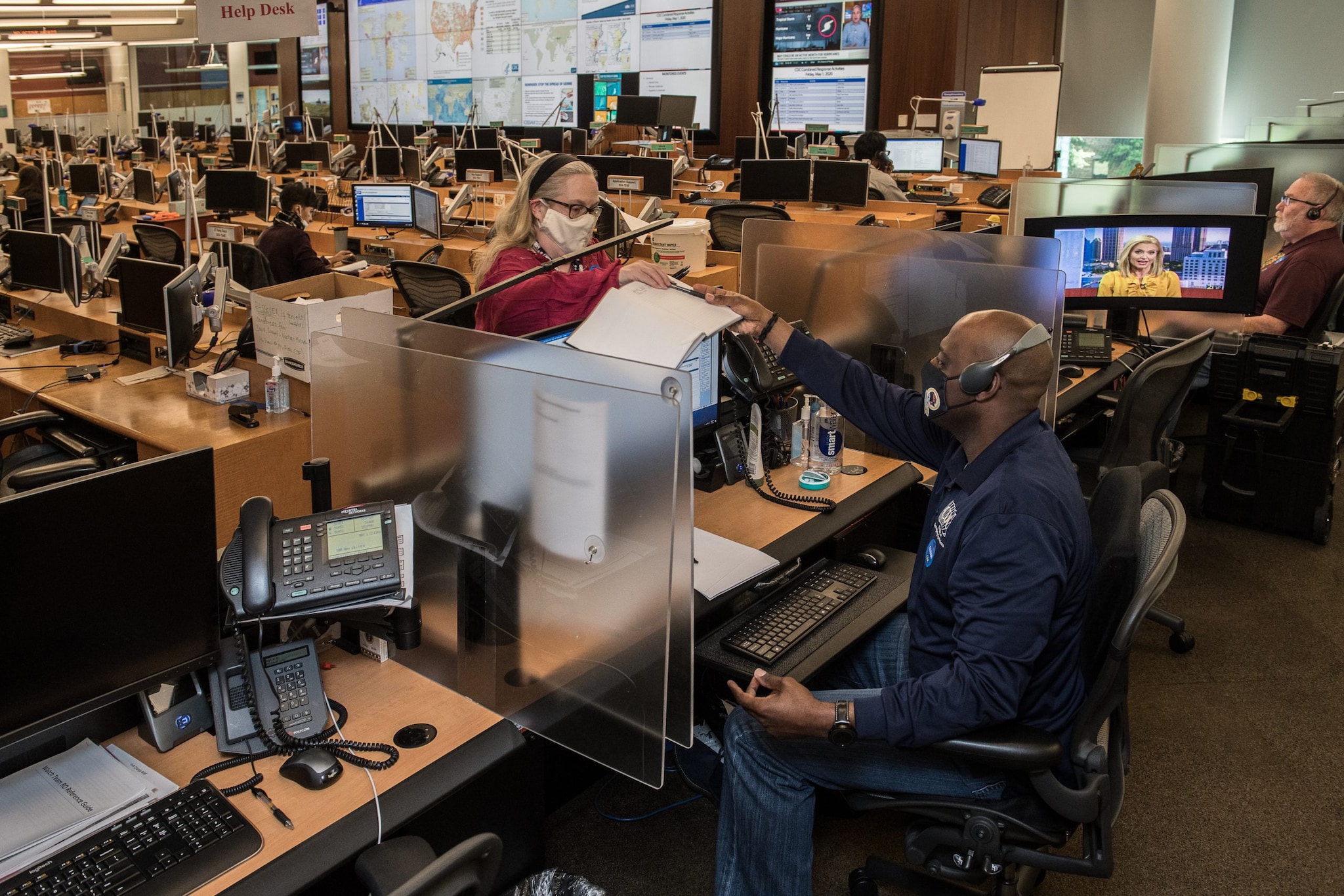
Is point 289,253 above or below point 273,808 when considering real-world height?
above

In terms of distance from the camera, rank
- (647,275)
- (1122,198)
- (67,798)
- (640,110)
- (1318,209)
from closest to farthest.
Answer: (67,798)
(647,275)
(1318,209)
(1122,198)
(640,110)

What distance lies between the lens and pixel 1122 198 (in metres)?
4.24

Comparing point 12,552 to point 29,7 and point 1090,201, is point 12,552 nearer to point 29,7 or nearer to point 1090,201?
point 1090,201

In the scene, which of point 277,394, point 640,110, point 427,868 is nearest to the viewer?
point 427,868

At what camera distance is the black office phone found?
3.71 metres

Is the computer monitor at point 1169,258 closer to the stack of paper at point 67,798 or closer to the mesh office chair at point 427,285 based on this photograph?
the mesh office chair at point 427,285

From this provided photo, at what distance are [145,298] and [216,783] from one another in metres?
2.90

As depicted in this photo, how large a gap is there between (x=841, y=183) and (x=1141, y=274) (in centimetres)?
326

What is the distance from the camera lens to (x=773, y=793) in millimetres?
Answer: 1761

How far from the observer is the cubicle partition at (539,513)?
1369 millimetres

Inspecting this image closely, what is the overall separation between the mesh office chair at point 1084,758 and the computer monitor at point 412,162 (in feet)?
24.7

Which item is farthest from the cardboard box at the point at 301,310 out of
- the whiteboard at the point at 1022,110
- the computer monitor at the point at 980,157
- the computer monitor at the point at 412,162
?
the whiteboard at the point at 1022,110

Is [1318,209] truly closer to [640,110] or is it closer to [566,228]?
[566,228]

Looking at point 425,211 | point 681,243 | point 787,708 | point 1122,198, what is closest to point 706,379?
point 787,708
